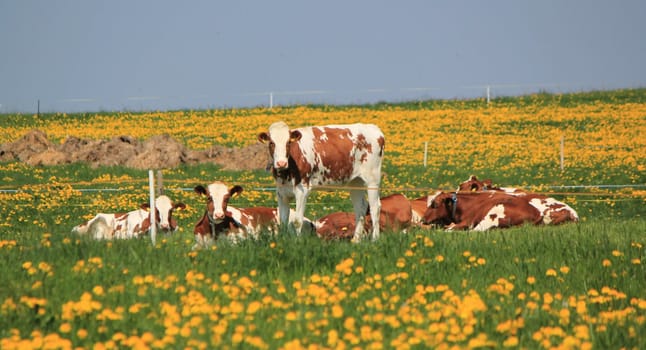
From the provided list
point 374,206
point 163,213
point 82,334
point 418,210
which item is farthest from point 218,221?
point 82,334

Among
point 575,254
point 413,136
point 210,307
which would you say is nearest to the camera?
point 210,307

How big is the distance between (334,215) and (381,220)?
89cm

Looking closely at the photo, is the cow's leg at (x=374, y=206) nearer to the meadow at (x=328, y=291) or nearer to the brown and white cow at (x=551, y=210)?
the meadow at (x=328, y=291)

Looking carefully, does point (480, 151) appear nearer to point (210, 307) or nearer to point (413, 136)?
point (413, 136)

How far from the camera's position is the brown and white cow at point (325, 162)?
15969mm

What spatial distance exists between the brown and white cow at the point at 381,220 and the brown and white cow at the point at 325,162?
0.59 m

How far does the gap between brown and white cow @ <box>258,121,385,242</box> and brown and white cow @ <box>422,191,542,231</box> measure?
270 cm

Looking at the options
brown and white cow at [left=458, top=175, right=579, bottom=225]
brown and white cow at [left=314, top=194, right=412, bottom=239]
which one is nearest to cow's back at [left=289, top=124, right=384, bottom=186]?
brown and white cow at [left=314, top=194, right=412, bottom=239]

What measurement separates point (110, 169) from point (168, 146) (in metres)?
→ 2.80

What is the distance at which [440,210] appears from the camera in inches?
798

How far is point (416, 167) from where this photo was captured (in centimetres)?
3472

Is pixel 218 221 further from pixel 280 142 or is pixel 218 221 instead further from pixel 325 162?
pixel 325 162

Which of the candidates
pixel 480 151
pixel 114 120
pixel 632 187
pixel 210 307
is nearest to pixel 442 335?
pixel 210 307

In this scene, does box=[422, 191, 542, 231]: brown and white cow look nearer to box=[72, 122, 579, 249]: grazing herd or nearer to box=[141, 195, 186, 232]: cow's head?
box=[72, 122, 579, 249]: grazing herd
